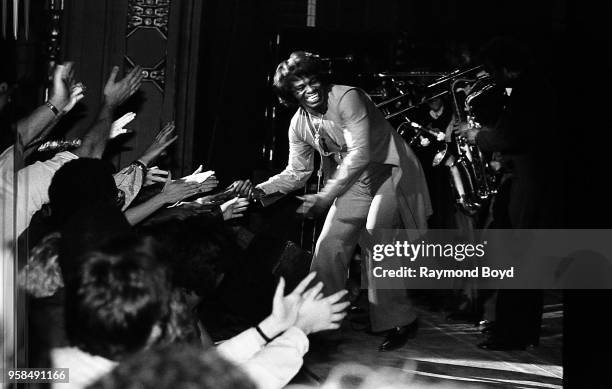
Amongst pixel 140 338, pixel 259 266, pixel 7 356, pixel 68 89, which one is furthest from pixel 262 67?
pixel 140 338

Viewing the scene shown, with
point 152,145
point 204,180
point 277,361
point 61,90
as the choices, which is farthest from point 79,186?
point 152,145

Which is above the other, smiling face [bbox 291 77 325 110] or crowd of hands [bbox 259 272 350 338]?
smiling face [bbox 291 77 325 110]

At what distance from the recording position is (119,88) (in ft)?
12.1

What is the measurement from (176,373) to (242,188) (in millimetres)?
2936

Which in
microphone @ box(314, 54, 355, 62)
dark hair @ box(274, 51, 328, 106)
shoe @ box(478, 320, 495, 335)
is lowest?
shoe @ box(478, 320, 495, 335)

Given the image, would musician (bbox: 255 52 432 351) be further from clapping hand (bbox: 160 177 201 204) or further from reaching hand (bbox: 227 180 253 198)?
clapping hand (bbox: 160 177 201 204)

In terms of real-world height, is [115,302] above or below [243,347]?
above

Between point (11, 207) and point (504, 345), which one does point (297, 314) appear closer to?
point (11, 207)

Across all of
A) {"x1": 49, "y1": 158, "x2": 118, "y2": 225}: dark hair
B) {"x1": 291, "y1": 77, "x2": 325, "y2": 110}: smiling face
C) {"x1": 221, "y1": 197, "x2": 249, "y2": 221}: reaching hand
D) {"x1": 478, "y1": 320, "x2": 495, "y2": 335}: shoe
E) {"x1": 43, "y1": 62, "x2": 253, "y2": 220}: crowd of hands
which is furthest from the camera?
{"x1": 478, "y1": 320, "x2": 495, "y2": 335}: shoe

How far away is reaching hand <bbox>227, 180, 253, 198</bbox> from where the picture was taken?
4.08m

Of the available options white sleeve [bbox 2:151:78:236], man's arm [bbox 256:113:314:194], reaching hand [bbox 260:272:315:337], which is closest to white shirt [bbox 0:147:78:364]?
white sleeve [bbox 2:151:78:236]

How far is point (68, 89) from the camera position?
3221 mm

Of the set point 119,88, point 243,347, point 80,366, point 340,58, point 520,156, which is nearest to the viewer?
point 80,366

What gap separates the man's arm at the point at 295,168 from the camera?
4.14m
